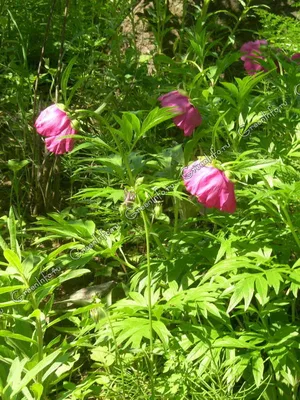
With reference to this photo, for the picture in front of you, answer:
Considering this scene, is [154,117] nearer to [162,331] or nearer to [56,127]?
[56,127]

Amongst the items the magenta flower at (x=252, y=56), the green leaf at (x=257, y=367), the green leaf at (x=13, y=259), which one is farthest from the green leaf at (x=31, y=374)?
the magenta flower at (x=252, y=56)

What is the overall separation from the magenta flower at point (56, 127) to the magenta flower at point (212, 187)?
0.31 m

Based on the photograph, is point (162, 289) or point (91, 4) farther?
point (91, 4)

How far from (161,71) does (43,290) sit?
122 centimetres

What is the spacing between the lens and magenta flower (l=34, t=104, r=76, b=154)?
1.53 meters

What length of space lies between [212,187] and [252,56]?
0.69 metres

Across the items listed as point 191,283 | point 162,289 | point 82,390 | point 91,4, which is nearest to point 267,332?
point 191,283

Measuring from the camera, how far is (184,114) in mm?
1678

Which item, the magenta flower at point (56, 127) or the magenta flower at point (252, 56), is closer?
the magenta flower at point (56, 127)

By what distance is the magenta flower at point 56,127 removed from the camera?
153cm

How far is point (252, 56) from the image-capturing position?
1.94 m

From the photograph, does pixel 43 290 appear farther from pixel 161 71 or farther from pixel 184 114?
pixel 161 71

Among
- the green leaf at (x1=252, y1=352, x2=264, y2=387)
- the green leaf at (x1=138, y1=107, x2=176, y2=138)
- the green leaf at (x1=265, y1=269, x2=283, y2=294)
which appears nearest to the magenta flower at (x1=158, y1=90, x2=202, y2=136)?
the green leaf at (x1=138, y1=107, x2=176, y2=138)

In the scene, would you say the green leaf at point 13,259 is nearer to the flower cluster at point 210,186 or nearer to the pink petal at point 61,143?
the pink petal at point 61,143
